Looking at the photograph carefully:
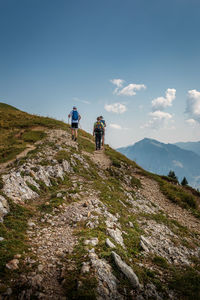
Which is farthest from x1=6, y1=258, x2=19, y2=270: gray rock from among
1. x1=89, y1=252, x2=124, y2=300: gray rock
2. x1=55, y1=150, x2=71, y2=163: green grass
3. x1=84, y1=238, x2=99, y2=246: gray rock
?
x1=55, y1=150, x2=71, y2=163: green grass

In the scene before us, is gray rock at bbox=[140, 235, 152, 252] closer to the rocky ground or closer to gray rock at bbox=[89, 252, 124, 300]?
the rocky ground

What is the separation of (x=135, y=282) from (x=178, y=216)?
38.5 feet

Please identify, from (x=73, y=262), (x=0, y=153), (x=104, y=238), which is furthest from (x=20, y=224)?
(x=0, y=153)

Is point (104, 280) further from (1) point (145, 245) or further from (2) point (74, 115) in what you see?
(2) point (74, 115)

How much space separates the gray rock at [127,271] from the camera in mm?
4605

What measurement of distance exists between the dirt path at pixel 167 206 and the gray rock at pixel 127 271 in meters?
10.3

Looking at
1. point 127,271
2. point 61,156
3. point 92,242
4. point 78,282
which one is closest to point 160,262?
point 127,271

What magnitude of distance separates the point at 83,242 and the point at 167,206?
42.4 feet

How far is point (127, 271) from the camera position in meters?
4.77

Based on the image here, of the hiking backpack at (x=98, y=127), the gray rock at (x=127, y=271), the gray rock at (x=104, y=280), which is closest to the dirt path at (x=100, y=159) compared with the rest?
the hiking backpack at (x=98, y=127)

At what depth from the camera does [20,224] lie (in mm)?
6262

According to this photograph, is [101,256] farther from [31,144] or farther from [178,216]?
[31,144]

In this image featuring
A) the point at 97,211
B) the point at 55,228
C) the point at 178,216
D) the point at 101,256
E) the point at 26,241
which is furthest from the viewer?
the point at 178,216

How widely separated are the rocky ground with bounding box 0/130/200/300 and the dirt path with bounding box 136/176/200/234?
0.56 feet
